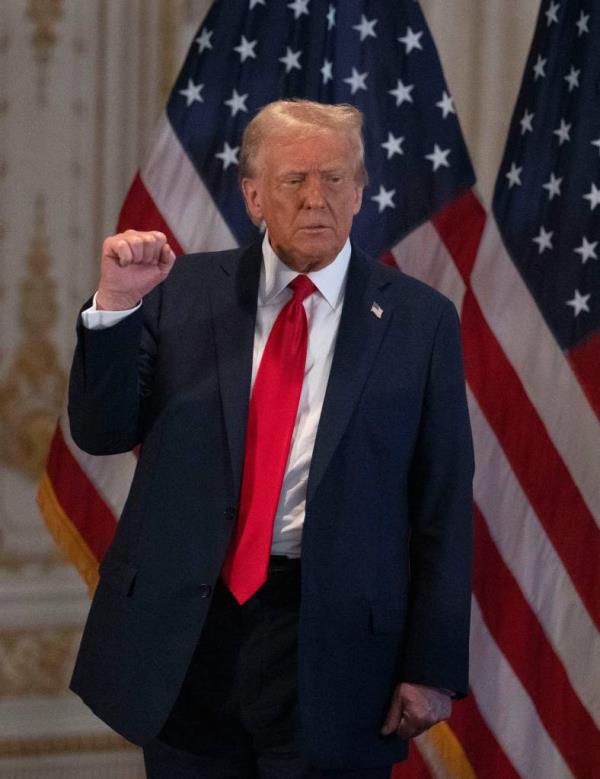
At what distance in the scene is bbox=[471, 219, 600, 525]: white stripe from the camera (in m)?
2.95

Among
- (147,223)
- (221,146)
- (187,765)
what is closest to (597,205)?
(221,146)

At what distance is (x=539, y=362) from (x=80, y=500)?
1224mm

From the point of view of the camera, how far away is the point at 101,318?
1794 millimetres

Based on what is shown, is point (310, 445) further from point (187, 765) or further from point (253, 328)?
point (187, 765)

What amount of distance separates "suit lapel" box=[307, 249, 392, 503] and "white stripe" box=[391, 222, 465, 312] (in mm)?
918

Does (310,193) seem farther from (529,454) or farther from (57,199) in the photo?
(57,199)

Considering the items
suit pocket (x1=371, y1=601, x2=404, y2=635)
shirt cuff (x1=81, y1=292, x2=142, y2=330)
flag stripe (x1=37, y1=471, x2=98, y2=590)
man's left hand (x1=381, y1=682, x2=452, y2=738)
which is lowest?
flag stripe (x1=37, y1=471, x2=98, y2=590)

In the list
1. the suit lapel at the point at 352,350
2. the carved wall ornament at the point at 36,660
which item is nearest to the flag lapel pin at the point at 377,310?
the suit lapel at the point at 352,350

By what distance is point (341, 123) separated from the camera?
1947mm

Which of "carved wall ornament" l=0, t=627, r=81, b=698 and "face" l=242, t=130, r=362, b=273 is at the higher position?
"face" l=242, t=130, r=362, b=273

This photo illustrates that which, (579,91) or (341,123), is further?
(579,91)

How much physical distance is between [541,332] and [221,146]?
94 centimetres

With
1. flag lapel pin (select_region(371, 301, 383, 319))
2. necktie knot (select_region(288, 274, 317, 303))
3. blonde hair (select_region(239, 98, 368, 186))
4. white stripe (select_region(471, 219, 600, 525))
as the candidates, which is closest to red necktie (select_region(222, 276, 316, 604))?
necktie knot (select_region(288, 274, 317, 303))

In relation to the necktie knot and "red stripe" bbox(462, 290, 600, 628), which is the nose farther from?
"red stripe" bbox(462, 290, 600, 628)
